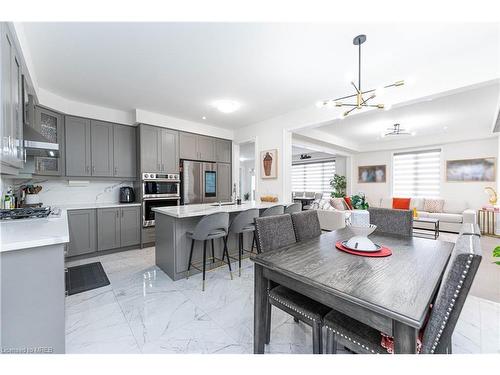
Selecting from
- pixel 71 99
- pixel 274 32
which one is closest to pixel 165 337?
pixel 274 32

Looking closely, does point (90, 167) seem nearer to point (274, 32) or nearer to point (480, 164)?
point (274, 32)

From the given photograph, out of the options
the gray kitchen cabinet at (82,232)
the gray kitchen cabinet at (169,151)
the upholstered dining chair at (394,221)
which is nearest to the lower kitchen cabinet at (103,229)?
the gray kitchen cabinet at (82,232)

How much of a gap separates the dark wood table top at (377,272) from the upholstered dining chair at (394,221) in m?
0.35

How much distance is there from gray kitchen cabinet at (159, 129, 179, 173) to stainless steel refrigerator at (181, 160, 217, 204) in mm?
198

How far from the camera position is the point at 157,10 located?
1160mm

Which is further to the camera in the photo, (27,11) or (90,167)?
(90,167)

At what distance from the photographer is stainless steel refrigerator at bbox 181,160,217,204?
14.9 ft

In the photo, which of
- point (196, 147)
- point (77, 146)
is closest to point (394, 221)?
point (196, 147)

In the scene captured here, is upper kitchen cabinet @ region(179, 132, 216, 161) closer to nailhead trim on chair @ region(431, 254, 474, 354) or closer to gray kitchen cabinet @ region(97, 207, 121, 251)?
gray kitchen cabinet @ region(97, 207, 121, 251)

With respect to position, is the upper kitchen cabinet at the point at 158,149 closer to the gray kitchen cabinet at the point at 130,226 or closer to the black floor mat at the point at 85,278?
the gray kitchen cabinet at the point at 130,226

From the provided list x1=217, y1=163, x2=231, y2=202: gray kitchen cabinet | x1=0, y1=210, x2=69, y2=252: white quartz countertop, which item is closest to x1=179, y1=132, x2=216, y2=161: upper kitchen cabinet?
x1=217, y1=163, x2=231, y2=202: gray kitchen cabinet

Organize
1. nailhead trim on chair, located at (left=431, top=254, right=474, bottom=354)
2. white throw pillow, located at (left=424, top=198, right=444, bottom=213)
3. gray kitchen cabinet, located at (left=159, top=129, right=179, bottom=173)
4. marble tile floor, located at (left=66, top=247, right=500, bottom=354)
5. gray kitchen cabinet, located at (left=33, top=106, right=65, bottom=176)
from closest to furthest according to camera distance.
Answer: nailhead trim on chair, located at (left=431, top=254, right=474, bottom=354), marble tile floor, located at (left=66, top=247, right=500, bottom=354), gray kitchen cabinet, located at (left=33, top=106, right=65, bottom=176), gray kitchen cabinet, located at (left=159, top=129, right=179, bottom=173), white throw pillow, located at (left=424, top=198, right=444, bottom=213)

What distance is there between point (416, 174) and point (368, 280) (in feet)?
23.9

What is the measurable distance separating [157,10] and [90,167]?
3461 millimetres
